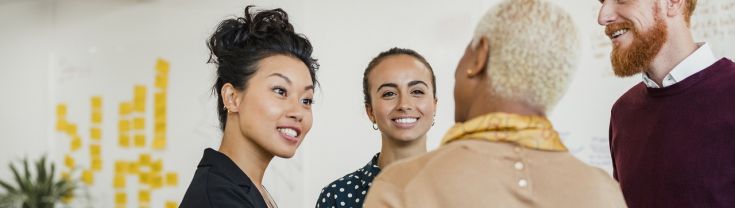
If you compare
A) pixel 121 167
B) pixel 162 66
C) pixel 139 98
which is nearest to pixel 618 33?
pixel 162 66

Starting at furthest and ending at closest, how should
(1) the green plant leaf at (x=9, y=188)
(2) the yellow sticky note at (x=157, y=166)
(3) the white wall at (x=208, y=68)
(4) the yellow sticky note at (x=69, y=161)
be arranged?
(1) the green plant leaf at (x=9, y=188), (4) the yellow sticky note at (x=69, y=161), (2) the yellow sticky note at (x=157, y=166), (3) the white wall at (x=208, y=68)

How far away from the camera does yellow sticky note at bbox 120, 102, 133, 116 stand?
5027 mm

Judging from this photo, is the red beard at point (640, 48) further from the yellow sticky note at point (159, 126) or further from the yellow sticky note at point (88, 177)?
the yellow sticky note at point (88, 177)

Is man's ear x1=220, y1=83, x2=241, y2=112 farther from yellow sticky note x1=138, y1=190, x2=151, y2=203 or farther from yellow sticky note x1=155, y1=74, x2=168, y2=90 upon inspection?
yellow sticky note x1=138, y1=190, x2=151, y2=203

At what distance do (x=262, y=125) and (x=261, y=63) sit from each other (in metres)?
0.14

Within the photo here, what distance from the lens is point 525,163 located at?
101 centimetres

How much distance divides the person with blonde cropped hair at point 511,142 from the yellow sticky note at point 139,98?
416 centimetres

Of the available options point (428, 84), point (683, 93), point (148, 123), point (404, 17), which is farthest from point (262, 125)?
point (148, 123)

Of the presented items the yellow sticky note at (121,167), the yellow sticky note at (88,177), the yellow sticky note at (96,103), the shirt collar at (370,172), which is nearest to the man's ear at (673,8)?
the shirt collar at (370,172)

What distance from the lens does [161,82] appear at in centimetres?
477

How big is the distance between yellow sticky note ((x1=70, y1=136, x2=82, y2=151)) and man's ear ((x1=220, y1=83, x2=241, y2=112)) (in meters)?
4.08

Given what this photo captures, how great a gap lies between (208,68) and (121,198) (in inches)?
52.9

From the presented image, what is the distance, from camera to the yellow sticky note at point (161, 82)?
15.5 ft

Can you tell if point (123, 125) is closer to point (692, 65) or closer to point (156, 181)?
point (156, 181)
